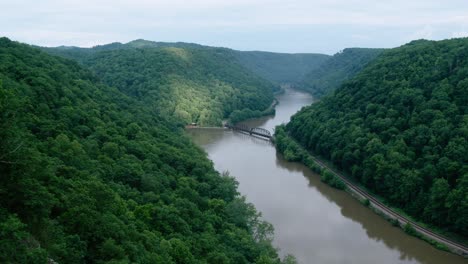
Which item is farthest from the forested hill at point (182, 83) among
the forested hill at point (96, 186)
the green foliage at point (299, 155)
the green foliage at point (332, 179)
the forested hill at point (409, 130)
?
the forested hill at point (96, 186)

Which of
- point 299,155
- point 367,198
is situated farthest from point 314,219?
point 299,155

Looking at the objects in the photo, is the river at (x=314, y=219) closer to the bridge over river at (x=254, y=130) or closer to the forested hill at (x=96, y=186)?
the forested hill at (x=96, y=186)

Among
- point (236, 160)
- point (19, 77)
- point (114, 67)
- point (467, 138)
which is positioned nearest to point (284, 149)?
point (236, 160)

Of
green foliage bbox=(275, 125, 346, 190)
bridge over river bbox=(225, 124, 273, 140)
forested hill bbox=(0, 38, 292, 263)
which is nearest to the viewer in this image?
forested hill bbox=(0, 38, 292, 263)

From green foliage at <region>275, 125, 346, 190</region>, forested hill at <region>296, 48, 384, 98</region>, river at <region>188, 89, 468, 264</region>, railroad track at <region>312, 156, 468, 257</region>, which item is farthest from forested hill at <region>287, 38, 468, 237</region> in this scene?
forested hill at <region>296, 48, 384, 98</region>

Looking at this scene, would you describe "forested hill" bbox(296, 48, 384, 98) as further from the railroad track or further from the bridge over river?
the railroad track
